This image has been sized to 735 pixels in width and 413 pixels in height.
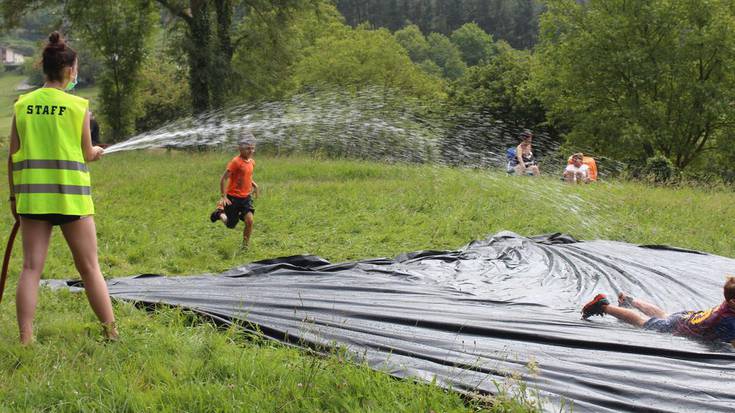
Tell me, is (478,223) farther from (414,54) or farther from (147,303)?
(414,54)

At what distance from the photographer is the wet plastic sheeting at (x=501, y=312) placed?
3398 mm

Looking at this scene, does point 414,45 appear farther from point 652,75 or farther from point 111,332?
point 111,332

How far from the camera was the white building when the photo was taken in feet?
338

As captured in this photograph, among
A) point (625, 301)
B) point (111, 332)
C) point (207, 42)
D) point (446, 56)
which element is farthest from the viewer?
point (446, 56)

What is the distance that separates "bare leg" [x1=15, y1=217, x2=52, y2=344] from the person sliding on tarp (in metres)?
3.65

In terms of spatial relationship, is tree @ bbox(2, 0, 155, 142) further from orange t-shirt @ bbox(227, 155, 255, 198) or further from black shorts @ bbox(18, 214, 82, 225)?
black shorts @ bbox(18, 214, 82, 225)

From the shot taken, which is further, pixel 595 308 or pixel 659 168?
pixel 659 168

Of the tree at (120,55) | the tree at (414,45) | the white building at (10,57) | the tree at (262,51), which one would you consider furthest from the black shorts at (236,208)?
the white building at (10,57)

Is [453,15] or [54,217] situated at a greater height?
[453,15]

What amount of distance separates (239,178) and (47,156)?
4.47 metres

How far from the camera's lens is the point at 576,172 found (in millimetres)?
14516

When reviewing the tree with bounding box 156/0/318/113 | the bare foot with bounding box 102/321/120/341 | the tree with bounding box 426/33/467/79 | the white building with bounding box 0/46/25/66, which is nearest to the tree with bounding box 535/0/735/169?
the tree with bounding box 156/0/318/113

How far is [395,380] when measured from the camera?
3.39 meters

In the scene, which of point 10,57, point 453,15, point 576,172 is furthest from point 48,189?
point 453,15
